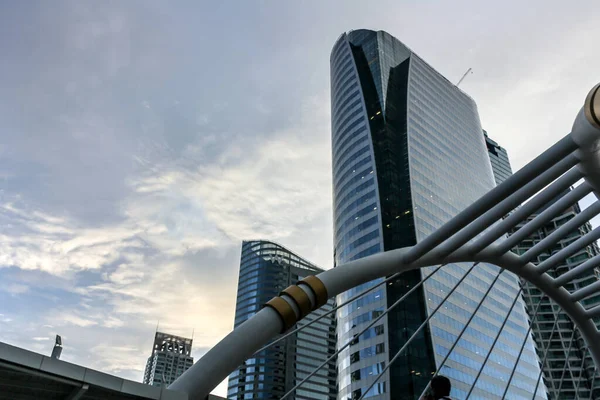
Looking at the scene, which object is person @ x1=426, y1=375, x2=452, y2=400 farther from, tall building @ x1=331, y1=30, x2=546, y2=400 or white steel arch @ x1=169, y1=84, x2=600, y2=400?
tall building @ x1=331, y1=30, x2=546, y2=400

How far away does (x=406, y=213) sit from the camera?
7625cm

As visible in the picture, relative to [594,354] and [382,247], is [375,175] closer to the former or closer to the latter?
[382,247]

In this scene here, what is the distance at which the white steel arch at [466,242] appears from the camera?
7.78 meters

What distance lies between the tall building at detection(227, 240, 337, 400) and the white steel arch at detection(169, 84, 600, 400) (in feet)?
362

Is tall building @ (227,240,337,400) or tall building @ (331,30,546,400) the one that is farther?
tall building @ (227,240,337,400)

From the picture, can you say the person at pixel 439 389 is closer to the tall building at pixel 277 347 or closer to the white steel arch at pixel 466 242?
the white steel arch at pixel 466 242

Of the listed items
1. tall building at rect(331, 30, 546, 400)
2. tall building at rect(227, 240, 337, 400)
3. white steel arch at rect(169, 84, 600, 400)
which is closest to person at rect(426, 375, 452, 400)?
white steel arch at rect(169, 84, 600, 400)

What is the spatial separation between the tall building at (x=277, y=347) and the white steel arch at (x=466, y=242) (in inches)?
4347

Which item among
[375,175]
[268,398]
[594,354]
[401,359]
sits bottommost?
[594,354]

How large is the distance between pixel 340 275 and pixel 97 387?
17.8 ft

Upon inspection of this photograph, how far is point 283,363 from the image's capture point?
131125 millimetres

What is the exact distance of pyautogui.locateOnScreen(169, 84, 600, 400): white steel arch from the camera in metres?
7.78

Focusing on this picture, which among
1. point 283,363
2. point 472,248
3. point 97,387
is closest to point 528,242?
point 283,363

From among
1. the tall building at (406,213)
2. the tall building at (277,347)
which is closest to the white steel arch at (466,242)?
the tall building at (406,213)
